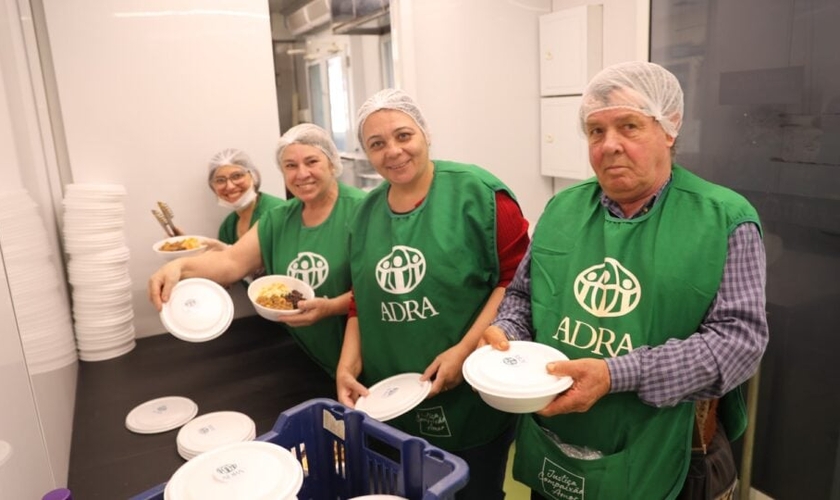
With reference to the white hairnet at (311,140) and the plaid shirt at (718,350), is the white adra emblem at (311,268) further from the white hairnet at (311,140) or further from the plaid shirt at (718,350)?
the plaid shirt at (718,350)

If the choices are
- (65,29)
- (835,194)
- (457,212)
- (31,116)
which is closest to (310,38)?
(65,29)

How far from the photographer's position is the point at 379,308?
1.50 metres

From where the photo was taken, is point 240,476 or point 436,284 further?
point 436,284

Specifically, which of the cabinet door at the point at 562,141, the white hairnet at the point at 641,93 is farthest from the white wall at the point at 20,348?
the cabinet door at the point at 562,141

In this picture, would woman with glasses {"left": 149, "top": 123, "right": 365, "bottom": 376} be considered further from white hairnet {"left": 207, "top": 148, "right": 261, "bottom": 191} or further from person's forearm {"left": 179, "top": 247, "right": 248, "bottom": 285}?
white hairnet {"left": 207, "top": 148, "right": 261, "bottom": 191}

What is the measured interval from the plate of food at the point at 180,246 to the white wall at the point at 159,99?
19 centimetres

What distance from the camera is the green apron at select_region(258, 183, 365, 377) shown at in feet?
5.97

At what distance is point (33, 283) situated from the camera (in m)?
1.33

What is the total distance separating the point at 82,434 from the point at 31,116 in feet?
3.40

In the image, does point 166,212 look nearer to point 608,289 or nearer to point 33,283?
point 33,283

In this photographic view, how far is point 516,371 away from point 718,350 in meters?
0.34

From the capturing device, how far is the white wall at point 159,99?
7.14ft

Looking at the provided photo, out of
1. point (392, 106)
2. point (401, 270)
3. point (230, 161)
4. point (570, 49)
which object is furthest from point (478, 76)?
point (401, 270)

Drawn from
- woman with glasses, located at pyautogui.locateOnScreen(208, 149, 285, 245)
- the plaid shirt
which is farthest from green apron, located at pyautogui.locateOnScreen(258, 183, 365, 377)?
the plaid shirt
